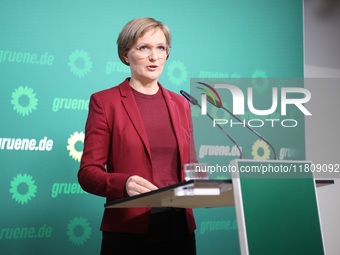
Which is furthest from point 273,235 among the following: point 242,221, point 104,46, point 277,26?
point 277,26

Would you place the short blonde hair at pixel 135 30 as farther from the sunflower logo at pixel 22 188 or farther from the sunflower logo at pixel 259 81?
the sunflower logo at pixel 259 81

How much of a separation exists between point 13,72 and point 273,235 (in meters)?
2.14

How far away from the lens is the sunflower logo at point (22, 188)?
3.11 metres

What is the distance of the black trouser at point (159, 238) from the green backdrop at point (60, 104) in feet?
4.09

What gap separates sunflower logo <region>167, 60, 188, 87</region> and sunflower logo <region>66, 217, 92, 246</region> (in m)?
1.18

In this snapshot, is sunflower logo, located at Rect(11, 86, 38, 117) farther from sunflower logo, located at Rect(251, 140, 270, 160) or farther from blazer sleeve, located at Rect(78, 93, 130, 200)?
sunflower logo, located at Rect(251, 140, 270, 160)

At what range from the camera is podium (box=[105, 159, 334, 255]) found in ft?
4.81

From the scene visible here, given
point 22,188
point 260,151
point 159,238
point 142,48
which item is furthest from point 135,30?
point 260,151

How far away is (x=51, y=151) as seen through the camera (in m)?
3.25

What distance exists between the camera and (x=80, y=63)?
135 inches

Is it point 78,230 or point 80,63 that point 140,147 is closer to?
point 78,230

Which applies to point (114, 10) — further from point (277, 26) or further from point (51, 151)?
point (277, 26)

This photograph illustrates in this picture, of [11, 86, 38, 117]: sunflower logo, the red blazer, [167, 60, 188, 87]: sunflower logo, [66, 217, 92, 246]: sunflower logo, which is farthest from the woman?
[167, 60, 188, 87]: sunflower logo

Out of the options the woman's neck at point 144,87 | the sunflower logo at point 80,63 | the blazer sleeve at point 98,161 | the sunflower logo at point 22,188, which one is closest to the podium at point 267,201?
the blazer sleeve at point 98,161
